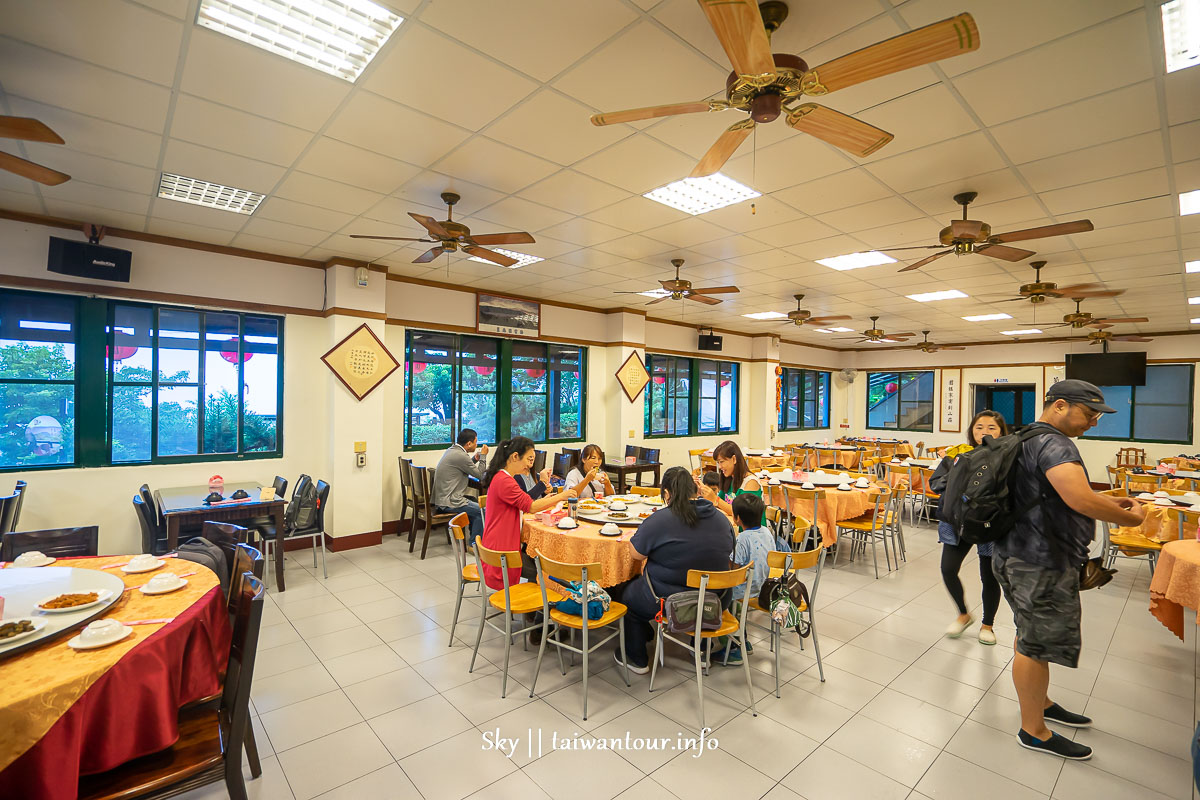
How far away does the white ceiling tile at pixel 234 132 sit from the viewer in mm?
2949

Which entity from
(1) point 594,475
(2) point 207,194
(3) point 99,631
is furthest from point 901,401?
(3) point 99,631

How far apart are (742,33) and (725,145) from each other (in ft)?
2.28

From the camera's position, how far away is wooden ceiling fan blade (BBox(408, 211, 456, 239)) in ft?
12.6

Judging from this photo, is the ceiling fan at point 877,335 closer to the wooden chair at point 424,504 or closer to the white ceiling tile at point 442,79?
the wooden chair at point 424,504

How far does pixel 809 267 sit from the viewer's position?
612 cm

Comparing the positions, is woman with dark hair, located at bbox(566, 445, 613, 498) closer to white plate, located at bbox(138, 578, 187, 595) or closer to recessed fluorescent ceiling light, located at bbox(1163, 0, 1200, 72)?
white plate, located at bbox(138, 578, 187, 595)

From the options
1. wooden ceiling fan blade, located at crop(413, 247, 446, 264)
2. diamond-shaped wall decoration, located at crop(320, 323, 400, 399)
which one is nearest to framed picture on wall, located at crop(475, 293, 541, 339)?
diamond-shaped wall decoration, located at crop(320, 323, 400, 399)

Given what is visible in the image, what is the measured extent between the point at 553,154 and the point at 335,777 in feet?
11.8

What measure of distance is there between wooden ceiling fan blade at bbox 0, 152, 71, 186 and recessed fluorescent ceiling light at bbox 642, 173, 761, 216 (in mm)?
3697

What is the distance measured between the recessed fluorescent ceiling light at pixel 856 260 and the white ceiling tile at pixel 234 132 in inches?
198

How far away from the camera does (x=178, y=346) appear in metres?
5.49

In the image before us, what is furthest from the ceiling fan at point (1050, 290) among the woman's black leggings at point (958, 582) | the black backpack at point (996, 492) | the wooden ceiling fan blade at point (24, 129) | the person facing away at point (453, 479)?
the wooden ceiling fan blade at point (24, 129)

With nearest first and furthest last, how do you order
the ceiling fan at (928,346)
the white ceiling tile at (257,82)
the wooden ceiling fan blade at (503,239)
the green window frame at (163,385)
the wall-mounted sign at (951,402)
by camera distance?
the white ceiling tile at (257,82) → the wooden ceiling fan blade at (503,239) → the green window frame at (163,385) → the ceiling fan at (928,346) → the wall-mounted sign at (951,402)

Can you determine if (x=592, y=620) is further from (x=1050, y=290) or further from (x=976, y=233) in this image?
(x=1050, y=290)
